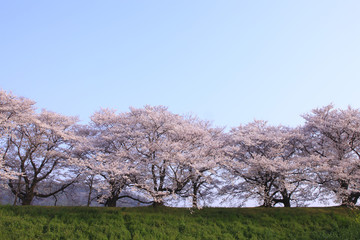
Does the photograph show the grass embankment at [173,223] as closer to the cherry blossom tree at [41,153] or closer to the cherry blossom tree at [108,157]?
the cherry blossom tree at [108,157]

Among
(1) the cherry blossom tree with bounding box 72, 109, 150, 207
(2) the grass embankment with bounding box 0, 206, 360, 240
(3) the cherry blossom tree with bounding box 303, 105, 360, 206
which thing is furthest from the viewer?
(3) the cherry blossom tree with bounding box 303, 105, 360, 206

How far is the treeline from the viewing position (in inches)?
955

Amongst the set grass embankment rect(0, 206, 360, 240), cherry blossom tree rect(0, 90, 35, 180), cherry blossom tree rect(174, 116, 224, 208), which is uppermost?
cherry blossom tree rect(0, 90, 35, 180)

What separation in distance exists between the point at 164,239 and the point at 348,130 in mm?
21963

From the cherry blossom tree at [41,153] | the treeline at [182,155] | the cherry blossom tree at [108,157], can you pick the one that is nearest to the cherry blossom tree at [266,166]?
the treeline at [182,155]

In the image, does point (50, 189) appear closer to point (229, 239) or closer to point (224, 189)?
point (224, 189)

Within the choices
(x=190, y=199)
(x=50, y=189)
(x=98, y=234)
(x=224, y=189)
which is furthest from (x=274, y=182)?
(x=50, y=189)

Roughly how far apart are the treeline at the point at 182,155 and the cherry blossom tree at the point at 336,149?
0.10 m

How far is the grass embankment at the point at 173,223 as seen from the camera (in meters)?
17.9

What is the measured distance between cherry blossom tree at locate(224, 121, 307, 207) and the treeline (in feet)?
0.35

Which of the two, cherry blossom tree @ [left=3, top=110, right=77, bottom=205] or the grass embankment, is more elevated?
cherry blossom tree @ [left=3, top=110, right=77, bottom=205]

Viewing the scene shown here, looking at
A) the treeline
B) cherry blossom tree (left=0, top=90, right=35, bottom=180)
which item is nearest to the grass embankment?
the treeline

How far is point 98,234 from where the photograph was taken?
57.6ft

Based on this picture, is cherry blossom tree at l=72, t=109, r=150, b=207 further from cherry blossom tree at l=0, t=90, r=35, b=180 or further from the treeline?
cherry blossom tree at l=0, t=90, r=35, b=180
